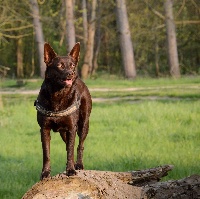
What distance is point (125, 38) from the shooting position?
40.3 meters

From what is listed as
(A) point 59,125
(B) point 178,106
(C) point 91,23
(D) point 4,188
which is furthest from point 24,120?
(C) point 91,23

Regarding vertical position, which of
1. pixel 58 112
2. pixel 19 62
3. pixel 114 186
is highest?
pixel 58 112

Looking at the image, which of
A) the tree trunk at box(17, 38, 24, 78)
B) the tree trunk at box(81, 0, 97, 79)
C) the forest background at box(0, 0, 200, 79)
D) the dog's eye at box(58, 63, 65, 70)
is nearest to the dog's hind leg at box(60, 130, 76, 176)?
the dog's eye at box(58, 63, 65, 70)

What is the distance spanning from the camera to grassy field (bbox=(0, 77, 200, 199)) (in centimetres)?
1099

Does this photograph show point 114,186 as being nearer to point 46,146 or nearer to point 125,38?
point 46,146

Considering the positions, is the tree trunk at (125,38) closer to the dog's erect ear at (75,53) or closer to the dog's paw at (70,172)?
the dog's paw at (70,172)

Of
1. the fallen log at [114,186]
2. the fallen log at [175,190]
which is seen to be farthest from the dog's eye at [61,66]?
the fallen log at [175,190]

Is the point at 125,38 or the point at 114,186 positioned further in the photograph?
the point at 125,38

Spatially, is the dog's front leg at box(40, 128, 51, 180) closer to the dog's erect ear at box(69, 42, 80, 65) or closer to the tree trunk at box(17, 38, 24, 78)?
the dog's erect ear at box(69, 42, 80, 65)


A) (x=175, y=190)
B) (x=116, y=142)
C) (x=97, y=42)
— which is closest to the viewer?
(x=175, y=190)

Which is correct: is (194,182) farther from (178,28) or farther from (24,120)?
(178,28)

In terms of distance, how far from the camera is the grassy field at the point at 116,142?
433 inches

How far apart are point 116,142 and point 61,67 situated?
9269mm

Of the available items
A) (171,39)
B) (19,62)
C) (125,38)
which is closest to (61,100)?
(125,38)
